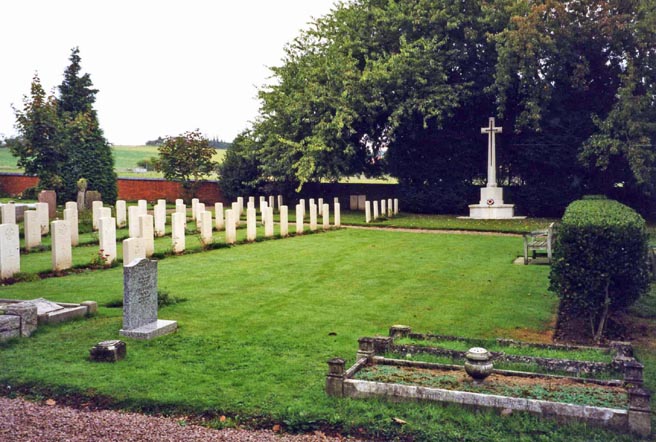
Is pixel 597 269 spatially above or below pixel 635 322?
above

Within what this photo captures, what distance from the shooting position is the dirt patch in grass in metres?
5.55

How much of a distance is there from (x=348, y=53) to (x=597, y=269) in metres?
25.0

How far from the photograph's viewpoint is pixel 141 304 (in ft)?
26.5

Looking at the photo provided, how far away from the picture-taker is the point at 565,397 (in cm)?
555

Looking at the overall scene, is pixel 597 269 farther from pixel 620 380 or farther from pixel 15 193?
pixel 15 193

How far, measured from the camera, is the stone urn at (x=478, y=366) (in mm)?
5820

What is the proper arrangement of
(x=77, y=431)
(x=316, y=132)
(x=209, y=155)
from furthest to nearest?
(x=209, y=155) < (x=316, y=132) < (x=77, y=431)

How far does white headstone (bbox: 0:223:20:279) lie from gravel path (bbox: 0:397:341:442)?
697 centimetres

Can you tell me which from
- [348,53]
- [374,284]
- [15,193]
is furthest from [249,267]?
[15,193]

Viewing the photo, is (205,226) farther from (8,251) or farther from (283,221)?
(8,251)

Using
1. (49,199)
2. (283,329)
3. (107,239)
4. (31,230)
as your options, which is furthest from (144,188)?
(283,329)

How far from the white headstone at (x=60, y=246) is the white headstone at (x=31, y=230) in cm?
329

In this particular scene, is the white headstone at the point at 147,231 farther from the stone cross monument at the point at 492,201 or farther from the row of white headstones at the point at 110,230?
the stone cross monument at the point at 492,201

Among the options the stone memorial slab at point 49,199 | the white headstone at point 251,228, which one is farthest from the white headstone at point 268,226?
the stone memorial slab at point 49,199
